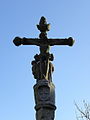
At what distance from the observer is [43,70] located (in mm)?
7398

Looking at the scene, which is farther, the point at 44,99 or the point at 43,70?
the point at 43,70

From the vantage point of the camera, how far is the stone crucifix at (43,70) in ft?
23.0

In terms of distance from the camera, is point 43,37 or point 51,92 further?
point 43,37

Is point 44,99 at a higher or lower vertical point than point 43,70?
lower

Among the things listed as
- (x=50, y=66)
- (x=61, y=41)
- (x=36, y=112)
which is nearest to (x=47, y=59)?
(x=50, y=66)

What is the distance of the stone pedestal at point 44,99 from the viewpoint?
6.97 meters

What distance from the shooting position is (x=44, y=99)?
7.05 metres

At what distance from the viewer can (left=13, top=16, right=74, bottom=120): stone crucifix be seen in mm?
6996

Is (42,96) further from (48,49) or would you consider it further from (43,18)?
(43,18)

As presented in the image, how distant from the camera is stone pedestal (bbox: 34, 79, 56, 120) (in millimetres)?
6969

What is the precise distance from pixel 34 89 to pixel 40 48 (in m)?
1.02

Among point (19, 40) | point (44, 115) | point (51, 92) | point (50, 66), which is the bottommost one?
point (44, 115)

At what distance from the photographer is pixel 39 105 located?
7012 mm

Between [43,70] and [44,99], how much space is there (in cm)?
69
